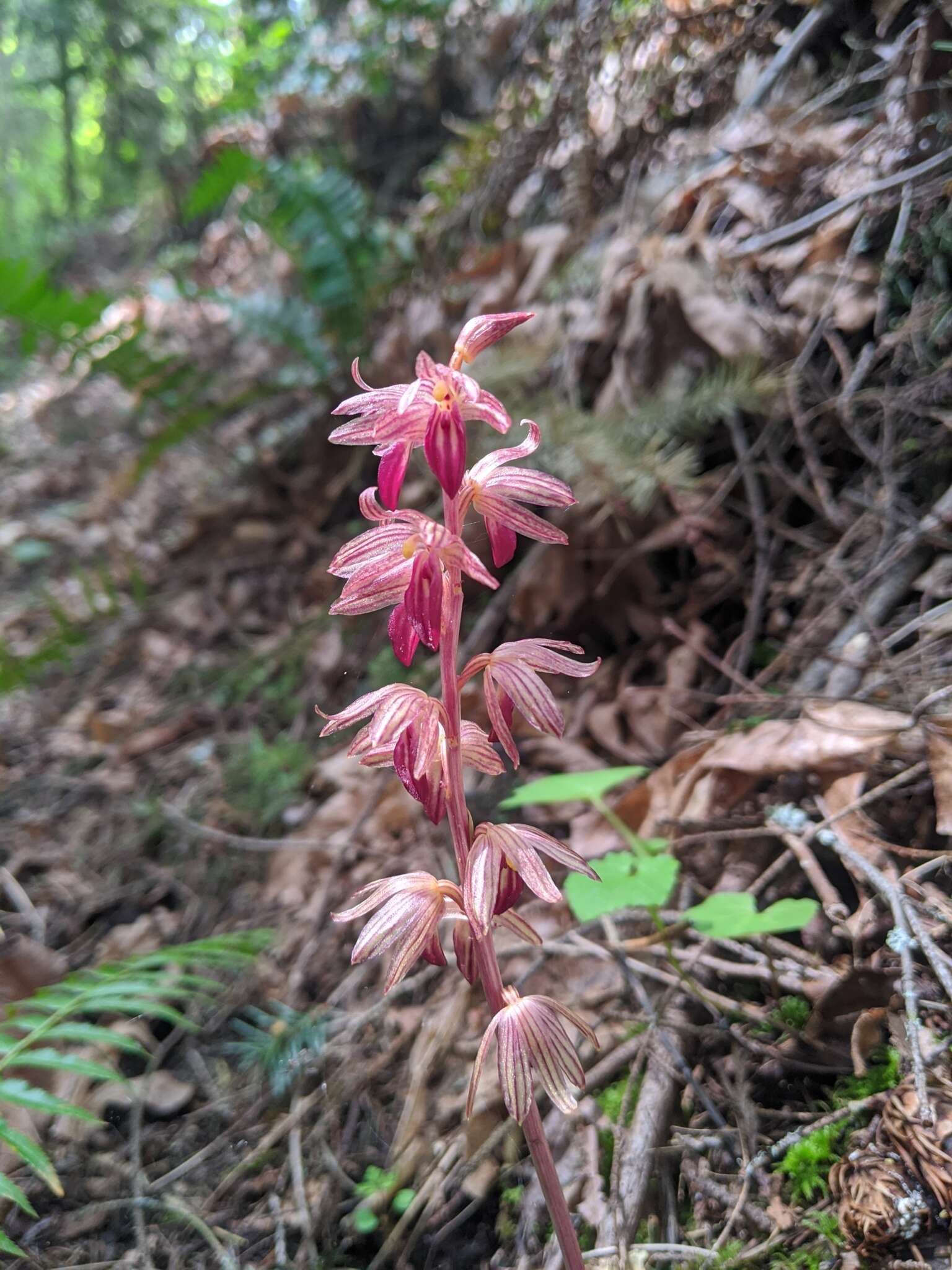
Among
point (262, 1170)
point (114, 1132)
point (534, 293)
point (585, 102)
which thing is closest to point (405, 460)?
point (262, 1170)

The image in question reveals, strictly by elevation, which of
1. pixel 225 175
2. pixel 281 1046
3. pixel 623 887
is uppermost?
pixel 225 175

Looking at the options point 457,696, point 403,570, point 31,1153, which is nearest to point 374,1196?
point 31,1153

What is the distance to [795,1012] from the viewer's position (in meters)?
1.46

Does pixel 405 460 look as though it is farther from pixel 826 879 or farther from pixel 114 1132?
pixel 114 1132

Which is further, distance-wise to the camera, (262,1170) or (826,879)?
(262,1170)

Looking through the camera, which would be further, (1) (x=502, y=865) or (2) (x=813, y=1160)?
(2) (x=813, y=1160)

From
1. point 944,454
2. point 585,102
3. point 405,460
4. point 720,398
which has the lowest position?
point 944,454

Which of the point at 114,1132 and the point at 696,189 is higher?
the point at 696,189

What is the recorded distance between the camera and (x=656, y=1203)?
4.53 feet

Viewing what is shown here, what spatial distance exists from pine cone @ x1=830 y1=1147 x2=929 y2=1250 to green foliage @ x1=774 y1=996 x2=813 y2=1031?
255 mm

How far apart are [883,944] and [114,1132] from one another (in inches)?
65.6

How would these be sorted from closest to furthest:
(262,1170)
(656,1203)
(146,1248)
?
(656,1203) < (146,1248) < (262,1170)

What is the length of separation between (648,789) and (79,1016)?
5.15 feet

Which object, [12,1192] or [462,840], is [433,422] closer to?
[462,840]
